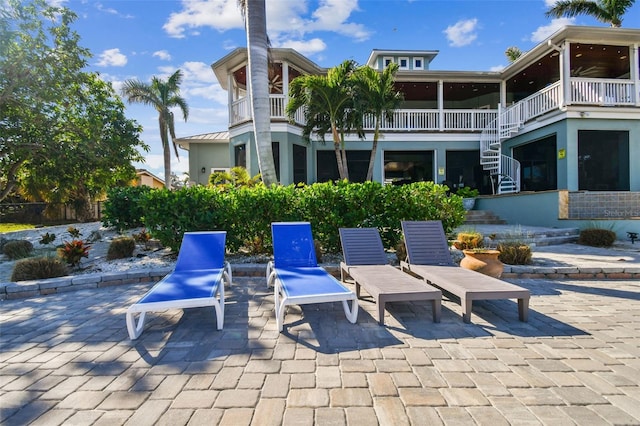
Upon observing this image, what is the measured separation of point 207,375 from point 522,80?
18693 mm

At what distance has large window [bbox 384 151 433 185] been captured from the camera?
1672cm

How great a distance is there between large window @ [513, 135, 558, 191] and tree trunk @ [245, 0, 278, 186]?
11692 millimetres

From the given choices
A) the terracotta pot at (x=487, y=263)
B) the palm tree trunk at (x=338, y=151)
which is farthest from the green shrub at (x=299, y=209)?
the palm tree trunk at (x=338, y=151)

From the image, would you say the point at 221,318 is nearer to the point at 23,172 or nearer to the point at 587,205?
the point at 587,205

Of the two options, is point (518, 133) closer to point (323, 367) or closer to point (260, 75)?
point (260, 75)

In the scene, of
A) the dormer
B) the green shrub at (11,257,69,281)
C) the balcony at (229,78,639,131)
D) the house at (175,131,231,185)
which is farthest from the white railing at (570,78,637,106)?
the house at (175,131,231,185)

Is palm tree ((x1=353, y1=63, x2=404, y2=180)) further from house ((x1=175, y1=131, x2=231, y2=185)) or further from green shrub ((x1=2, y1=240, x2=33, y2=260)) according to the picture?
house ((x1=175, y1=131, x2=231, y2=185))

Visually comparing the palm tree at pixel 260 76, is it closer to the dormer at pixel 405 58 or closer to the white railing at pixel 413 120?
the white railing at pixel 413 120

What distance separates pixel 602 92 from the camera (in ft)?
38.7

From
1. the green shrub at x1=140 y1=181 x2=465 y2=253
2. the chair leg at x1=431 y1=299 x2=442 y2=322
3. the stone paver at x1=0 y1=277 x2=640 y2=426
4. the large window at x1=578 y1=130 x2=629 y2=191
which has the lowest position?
the stone paver at x1=0 y1=277 x2=640 y2=426

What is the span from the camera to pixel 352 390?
7.57 ft

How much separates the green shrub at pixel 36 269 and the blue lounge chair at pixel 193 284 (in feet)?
8.53

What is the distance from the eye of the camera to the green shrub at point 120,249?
702cm

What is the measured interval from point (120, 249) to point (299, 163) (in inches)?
346
